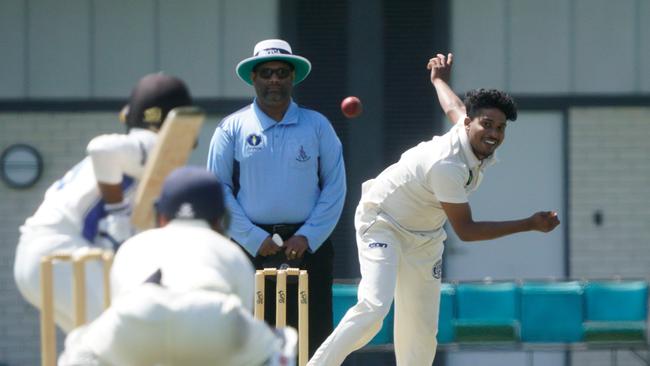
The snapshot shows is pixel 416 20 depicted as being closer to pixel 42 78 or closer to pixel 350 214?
pixel 350 214

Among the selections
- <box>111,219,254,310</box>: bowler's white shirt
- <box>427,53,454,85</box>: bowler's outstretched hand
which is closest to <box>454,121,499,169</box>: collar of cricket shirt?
<box>427,53,454,85</box>: bowler's outstretched hand

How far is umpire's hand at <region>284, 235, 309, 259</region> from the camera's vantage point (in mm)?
7590

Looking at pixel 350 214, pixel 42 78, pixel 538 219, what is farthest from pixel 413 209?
pixel 42 78

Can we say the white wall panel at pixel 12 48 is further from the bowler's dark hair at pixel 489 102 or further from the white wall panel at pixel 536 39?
the bowler's dark hair at pixel 489 102

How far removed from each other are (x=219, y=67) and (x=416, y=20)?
4.62ft

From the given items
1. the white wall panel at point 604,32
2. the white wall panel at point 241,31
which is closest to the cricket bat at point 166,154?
the white wall panel at point 241,31

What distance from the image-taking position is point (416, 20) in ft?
35.7

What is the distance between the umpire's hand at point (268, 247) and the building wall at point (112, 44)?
342 cm

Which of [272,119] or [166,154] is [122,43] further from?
[166,154]

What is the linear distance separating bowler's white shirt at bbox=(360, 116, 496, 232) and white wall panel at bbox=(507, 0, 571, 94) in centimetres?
360

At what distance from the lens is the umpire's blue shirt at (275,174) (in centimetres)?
767

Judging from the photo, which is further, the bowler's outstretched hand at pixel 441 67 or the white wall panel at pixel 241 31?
the white wall panel at pixel 241 31

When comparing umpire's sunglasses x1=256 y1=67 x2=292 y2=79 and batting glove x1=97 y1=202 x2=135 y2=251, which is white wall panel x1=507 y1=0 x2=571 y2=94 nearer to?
umpire's sunglasses x1=256 y1=67 x2=292 y2=79

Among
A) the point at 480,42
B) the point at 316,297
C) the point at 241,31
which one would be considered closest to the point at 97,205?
the point at 316,297
